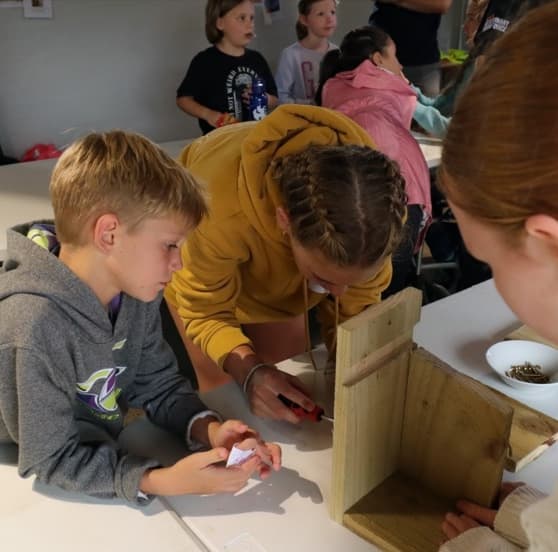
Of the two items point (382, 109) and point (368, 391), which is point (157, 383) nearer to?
point (368, 391)

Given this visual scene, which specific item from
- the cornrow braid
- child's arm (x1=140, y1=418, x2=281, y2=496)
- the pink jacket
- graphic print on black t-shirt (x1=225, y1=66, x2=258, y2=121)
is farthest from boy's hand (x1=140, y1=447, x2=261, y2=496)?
graphic print on black t-shirt (x1=225, y1=66, x2=258, y2=121)

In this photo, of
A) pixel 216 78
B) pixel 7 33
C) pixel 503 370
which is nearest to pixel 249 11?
pixel 216 78

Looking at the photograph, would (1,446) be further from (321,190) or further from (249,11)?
(249,11)

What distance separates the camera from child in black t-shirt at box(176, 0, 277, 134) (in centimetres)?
281

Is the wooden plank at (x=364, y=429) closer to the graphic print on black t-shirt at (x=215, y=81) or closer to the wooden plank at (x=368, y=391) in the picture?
the wooden plank at (x=368, y=391)

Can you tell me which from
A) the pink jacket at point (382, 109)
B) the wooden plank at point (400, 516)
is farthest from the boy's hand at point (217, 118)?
the wooden plank at point (400, 516)

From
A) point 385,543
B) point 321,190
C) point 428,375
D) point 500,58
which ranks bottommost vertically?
point 385,543

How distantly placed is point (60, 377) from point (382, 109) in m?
1.41

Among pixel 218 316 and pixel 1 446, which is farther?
pixel 218 316

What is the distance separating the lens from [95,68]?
2.96m

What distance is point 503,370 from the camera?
39.9 inches

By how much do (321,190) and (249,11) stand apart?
2172 mm

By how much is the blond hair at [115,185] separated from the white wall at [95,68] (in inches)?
84.3

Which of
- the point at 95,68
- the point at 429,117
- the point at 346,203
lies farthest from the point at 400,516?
the point at 95,68
